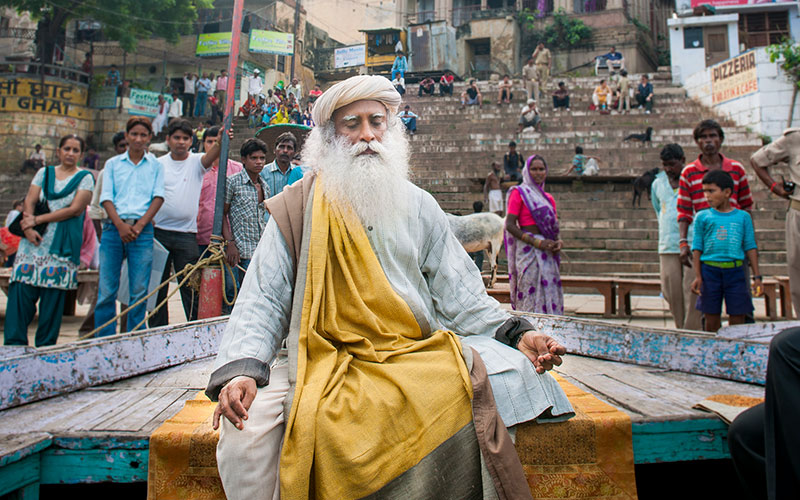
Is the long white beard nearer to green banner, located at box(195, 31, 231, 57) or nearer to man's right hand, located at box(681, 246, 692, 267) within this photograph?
man's right hand, located at box(681, 246, 692, 267)

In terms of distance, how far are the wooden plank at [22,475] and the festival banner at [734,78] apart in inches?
780

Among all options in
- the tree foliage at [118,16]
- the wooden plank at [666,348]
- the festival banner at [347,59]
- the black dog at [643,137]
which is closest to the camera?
the wooden plank at [666,348]

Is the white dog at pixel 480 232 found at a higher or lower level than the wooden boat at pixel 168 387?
higher

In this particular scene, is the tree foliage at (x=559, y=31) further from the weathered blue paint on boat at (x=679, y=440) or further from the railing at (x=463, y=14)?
the weathered blue paint on boat at (x=679, y=440)

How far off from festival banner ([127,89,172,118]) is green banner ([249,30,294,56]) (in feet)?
22.7

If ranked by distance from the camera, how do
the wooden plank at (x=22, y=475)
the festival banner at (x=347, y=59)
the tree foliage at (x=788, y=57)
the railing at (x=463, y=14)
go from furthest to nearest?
the railing at (x=463, y=14) < the tree foliage at (x=788, y=57) < the festival banner at (x=347, y=59) < the wooden plank at (x=22, y=475)

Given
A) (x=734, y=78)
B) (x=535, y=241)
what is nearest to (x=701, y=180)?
(x=535, y=241)

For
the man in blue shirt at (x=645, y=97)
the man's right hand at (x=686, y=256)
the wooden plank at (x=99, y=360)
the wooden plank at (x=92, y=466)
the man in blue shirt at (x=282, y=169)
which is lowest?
the wooden plank at (x=92, y=466)

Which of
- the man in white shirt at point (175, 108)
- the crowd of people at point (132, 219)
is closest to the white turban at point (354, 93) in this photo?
the crowd of people at point (132, 219)

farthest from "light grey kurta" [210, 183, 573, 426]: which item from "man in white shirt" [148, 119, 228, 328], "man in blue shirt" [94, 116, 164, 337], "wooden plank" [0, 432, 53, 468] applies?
"man in white shirt" [148, 119, 228, 328]

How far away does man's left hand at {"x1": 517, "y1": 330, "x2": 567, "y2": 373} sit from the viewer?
185 cm

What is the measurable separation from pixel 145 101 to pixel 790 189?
2494cm

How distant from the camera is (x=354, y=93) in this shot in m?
2.20

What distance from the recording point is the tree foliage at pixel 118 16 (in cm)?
2381
